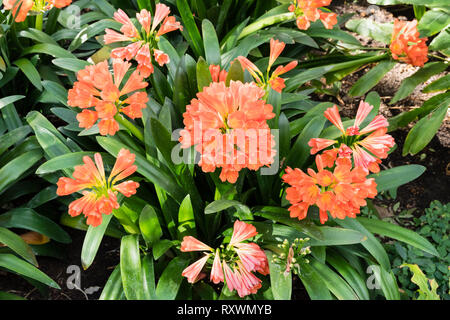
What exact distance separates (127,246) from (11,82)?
1.12m

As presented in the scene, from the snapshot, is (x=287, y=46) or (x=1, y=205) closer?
(x=1, y=205)

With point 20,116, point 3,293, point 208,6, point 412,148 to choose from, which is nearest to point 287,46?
point 208,6

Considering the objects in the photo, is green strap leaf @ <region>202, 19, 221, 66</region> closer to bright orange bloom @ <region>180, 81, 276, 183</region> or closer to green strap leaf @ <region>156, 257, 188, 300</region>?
bright orange bloom @ <region>180, 81, 276, 183</region>

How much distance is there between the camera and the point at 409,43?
202cm

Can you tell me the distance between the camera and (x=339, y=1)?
3016 millimetres

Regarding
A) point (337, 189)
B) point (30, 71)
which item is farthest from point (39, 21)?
point (337, 189)

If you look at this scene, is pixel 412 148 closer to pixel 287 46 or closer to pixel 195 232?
pixel 287 46

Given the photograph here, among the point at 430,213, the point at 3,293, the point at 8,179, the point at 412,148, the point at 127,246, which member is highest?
the point at 8,179

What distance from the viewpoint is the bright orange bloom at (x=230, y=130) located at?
119 centimetres

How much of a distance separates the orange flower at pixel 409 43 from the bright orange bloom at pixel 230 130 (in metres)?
1.06

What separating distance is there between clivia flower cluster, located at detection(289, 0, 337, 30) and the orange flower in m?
0.30

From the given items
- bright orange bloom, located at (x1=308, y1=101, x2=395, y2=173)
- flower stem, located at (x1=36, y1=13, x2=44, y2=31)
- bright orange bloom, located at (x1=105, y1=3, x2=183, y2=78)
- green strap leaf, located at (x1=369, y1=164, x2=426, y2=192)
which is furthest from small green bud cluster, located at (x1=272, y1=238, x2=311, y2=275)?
flower stem, located at (x1=36, y1=13, x2=44, y2=31)

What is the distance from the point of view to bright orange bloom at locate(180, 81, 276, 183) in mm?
1192

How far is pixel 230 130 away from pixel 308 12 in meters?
0.90
